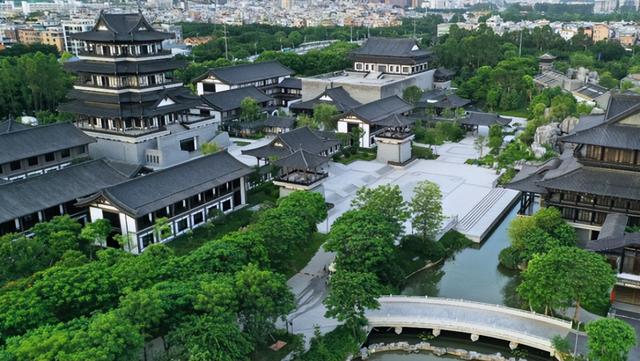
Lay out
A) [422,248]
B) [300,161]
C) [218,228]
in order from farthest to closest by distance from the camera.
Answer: [300,161] < [218,228] < [422,248]

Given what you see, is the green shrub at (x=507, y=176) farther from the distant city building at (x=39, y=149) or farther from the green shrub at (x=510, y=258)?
the distant city building at (x=39, y=149)

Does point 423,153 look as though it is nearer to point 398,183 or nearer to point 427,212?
point 398,183

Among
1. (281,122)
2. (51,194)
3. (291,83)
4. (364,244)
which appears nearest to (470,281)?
(364,244)

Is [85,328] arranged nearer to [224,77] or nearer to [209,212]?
[209,212]

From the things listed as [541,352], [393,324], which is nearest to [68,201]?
[393,324]

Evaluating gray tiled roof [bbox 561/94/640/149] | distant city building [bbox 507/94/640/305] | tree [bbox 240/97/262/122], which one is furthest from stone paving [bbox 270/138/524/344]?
gray tiled roof [bbox 561/94/640/149]

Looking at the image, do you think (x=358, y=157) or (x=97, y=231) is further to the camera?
(x=358, y=157)

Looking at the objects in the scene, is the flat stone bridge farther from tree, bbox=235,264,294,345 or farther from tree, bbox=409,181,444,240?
tree, bbox=409,181,444,240
